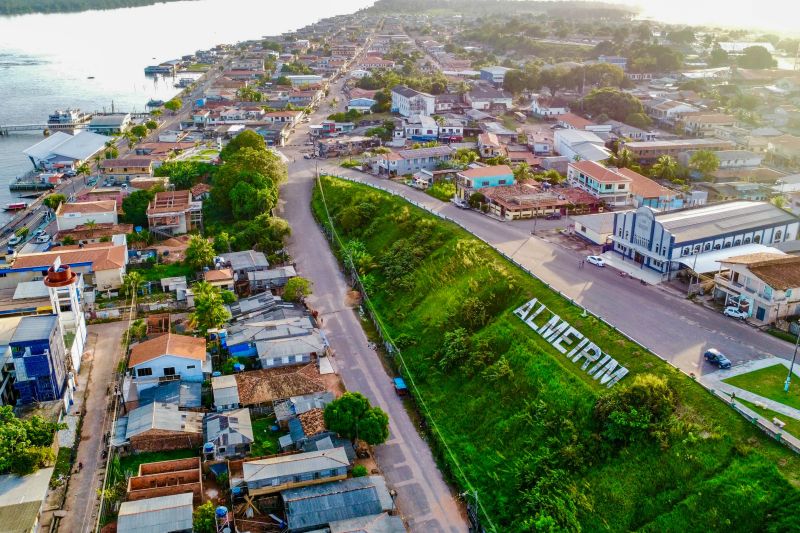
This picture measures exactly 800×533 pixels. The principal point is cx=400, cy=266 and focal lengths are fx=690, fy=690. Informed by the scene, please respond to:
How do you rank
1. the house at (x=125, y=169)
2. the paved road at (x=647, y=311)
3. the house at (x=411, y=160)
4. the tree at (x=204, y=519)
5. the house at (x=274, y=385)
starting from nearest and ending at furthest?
the tree at (x=204, y=519) → the paved road at (x=647, y=311) → the house at (x=274, y=385) → the house at (x=411, y=160) → the house at (x=125, y=169)

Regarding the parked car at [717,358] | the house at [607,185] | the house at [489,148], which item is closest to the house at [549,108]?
the house at [489,148]

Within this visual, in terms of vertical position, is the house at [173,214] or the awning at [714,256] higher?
the awning at [714,256]

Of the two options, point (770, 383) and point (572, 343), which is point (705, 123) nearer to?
point (572, 343)

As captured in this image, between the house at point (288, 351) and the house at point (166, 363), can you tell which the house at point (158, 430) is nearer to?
the house at point (166, 363)

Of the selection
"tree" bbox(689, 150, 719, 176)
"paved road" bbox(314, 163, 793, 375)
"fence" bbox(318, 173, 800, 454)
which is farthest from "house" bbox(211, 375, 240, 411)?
"tree" bbox(689, 150, 719, 176)

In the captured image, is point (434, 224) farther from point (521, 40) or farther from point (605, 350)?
point (521, 40)

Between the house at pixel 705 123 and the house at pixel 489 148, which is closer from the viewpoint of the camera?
the house at pixel 489 148

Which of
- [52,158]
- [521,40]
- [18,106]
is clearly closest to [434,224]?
[52,158]

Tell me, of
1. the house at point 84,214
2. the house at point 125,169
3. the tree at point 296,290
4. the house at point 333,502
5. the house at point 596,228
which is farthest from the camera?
the house at point 125,169
